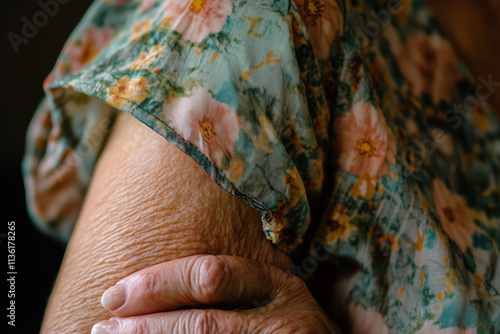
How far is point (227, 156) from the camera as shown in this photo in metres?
0.48

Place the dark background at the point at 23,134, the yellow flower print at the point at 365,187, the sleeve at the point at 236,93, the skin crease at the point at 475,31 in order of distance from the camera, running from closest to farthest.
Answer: the sleeve at the point at 236,93 < the yellow flower print at the point at 365,187 < the skin crease at the point at 475,31 < the dark background at the point at 23,134

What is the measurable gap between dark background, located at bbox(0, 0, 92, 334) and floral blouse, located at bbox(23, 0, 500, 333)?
379mm

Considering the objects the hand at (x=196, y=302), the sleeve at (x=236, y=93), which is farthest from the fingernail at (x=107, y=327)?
the sleeve at (x=236, y=93)

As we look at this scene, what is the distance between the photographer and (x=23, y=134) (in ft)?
3.64

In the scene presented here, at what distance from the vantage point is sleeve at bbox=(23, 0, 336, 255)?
0.48 m

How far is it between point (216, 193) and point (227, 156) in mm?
82

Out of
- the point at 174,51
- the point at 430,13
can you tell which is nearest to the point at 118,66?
the point at 174,51

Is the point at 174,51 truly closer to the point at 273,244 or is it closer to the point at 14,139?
the point at 273,244

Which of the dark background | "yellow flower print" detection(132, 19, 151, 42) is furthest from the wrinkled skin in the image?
the dark background

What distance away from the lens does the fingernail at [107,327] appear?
502 mm

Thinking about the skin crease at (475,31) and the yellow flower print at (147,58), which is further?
the skin crease at (475,31)

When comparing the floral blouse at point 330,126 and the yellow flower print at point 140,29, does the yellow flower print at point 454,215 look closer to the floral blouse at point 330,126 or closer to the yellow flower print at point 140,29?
the floral blouse at point 330,126

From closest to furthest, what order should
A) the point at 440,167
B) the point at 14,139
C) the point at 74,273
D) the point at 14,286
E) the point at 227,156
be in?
the point at 227,156 < the point at 74,273 < the point at 440,167 < the point at 14,286 < the point at 14,139

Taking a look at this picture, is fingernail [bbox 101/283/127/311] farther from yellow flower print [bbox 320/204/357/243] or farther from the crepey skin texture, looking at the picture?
yellow flower print [bbox 320/204/357/243]
